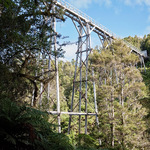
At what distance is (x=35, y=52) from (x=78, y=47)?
6.45 m

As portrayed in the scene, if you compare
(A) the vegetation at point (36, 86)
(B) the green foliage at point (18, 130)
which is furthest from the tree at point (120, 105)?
(B) the green foliage at point (18, 130)

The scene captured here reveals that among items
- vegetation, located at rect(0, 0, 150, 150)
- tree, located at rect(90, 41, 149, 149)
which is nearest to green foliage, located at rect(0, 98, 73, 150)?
vegetation, located at rect(0, 0, 150, 150)

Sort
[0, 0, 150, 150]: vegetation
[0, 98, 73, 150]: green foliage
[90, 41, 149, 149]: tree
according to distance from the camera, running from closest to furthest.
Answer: [0, 98, 73, 150]: green foliage
[0, 0, 150, 150]: vegetation
[90, 41, 149, 149]: tree

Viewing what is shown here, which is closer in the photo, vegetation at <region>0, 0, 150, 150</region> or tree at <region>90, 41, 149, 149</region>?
vegetation at <region>0, 0, 150, 150</region>

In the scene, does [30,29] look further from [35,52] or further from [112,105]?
[112,105]

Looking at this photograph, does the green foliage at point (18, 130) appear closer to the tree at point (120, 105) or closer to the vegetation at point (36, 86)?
the vegetation at point (36, 86)

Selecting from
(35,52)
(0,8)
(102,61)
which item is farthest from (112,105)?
(0,8)

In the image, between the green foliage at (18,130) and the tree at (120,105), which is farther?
the tree at (120,105)

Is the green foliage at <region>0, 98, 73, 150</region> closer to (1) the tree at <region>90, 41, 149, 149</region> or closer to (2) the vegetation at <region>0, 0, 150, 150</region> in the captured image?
(2) the vegetation at <region>0, 0, 150, 150</region>

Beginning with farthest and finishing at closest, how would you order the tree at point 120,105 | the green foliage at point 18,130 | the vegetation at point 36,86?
1. the tree at point 120,105
2. the vegetation at point 36,86
3. the green foliage at point 18,130

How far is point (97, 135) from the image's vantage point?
27.1 ft

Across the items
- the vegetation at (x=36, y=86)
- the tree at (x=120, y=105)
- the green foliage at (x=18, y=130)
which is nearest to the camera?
the green foliage at (x=18, y=130)

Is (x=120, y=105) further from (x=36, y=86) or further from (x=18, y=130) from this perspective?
(x=18, y=130)

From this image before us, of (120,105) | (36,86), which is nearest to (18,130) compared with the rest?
(36,86)
